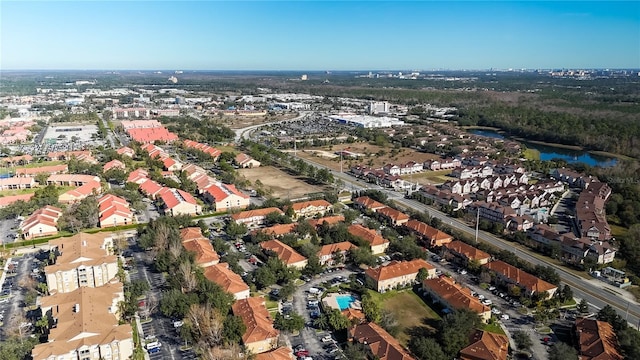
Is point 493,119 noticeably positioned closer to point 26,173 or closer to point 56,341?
point 26,173

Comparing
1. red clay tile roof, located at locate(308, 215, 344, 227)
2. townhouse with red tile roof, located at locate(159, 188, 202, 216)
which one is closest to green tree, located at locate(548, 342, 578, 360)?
red clay tile roof, located at locate(308, 215, 344, 227)

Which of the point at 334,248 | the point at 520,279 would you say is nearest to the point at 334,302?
the point at 334,248

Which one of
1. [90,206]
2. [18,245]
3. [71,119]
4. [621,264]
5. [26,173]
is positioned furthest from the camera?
[71,119]

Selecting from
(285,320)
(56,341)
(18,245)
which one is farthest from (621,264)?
(18,245)

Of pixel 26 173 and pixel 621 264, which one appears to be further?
pixel 26 173

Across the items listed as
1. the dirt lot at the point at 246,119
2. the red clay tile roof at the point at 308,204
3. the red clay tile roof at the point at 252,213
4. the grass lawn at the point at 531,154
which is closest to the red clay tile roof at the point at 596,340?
the red clay tile roof at the point at 308,204

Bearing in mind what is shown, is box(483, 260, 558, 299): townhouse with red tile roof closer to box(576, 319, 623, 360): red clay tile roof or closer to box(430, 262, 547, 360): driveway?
box(430, 262, 547, 360): driveway

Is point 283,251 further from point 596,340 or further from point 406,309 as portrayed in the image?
point 596,340
